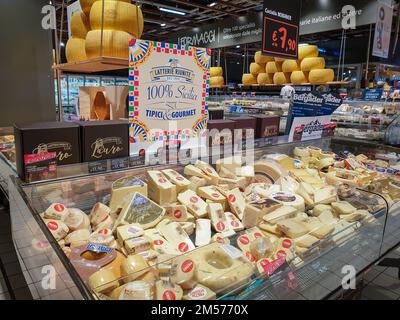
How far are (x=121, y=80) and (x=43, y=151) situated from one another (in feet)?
52.7

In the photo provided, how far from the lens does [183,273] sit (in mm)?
983

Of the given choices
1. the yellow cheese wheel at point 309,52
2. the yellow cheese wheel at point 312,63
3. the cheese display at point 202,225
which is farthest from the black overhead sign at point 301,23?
the cheese display at point 202,225

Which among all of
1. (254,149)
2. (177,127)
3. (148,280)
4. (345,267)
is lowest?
(345,267)

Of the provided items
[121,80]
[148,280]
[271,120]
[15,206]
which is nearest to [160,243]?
[148,280]

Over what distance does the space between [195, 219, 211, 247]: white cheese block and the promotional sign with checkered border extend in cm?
63

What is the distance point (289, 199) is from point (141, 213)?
2.59 ft

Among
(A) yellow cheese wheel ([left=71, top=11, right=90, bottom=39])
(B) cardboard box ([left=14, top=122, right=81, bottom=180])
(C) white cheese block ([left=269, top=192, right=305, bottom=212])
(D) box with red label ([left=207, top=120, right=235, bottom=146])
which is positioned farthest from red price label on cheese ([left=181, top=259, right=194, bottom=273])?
(A) yellow cheese wheel ([left=71, top=11, right=90, bottom=39])

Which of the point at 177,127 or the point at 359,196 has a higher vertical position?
the point at 177,127

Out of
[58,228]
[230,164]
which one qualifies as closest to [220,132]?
[230,164]

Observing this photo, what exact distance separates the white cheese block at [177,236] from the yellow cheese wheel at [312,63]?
5938 millimetres

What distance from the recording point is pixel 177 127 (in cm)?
194

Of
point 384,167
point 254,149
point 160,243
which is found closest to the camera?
point 160,243

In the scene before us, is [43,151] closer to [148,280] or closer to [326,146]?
[148,280]

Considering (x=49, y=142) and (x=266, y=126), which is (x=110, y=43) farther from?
(x=266, y=126)
